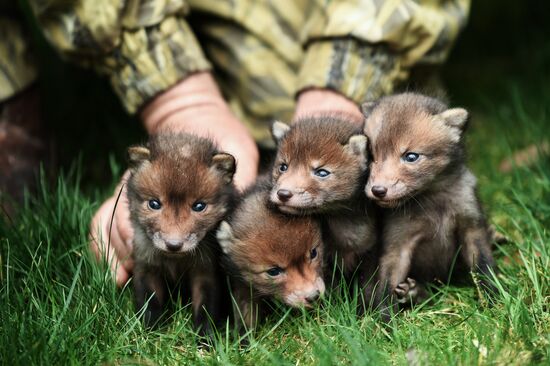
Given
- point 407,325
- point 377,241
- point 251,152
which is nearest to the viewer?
point 407,325

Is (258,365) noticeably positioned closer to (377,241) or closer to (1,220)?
(377,241)

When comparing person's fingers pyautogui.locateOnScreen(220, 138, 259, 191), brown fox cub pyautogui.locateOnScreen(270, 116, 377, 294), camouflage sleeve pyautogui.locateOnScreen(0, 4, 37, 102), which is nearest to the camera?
brown fox cub pyautogui.locateOnScreen(270, 116, 377, 294)

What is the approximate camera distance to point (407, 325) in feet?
10.1

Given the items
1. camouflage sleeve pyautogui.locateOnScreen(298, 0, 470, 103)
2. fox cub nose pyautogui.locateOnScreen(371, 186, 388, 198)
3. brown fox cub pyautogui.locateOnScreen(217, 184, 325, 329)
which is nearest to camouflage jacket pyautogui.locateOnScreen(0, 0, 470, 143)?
camouflage sleeve pyautogui.locateOnScreen(298, 0, 470, 103)

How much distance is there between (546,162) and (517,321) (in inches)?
65.1

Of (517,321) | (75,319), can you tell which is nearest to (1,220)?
(75,319)

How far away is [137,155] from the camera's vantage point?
332 centimetres

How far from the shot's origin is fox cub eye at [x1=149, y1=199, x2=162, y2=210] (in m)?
3.21

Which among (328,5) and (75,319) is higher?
(328,5)

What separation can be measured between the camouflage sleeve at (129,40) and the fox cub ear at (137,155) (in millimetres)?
969

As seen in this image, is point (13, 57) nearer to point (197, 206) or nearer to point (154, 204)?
point (154, 204)

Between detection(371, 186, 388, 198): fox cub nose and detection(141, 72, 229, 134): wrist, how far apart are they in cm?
139

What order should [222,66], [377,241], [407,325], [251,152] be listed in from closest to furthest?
[407,325], [377,241], [251,152], [222,66]

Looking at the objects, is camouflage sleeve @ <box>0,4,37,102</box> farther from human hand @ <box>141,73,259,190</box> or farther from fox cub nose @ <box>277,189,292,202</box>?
fox cub nose @ <box>277,189,292,202</box>
